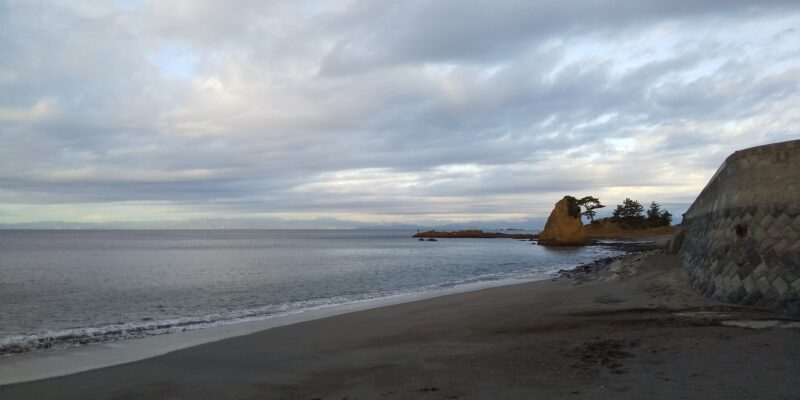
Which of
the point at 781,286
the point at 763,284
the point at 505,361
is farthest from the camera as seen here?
the point at 763,284

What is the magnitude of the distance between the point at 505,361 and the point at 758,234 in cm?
572

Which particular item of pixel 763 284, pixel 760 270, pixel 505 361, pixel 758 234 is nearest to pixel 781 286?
pixel 763 284

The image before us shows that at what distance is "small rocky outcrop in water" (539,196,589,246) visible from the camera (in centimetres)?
8300

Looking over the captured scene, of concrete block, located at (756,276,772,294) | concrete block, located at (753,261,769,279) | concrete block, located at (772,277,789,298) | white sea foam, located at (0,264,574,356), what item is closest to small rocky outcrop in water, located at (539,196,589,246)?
white sea foam, located at (0,264,574,356)

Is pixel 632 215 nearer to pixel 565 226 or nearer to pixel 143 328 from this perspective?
pixel 565 226

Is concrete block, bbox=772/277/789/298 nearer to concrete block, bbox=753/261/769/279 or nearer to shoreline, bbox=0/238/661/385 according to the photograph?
concrete block, bbox=753/261/769/279

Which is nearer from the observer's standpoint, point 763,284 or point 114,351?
point 763,284

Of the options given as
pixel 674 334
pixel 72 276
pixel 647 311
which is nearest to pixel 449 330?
pixel 647 311

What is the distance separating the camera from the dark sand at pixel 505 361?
5344 mm

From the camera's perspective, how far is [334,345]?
10.3m

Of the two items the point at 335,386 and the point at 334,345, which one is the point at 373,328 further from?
the point at 335,386

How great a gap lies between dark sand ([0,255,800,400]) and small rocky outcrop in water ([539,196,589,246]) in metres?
74.1

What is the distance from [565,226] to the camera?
84.5 meters

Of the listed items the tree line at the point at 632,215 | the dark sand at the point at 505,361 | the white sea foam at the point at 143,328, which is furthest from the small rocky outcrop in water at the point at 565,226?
the dark sand at the point at 505,361
